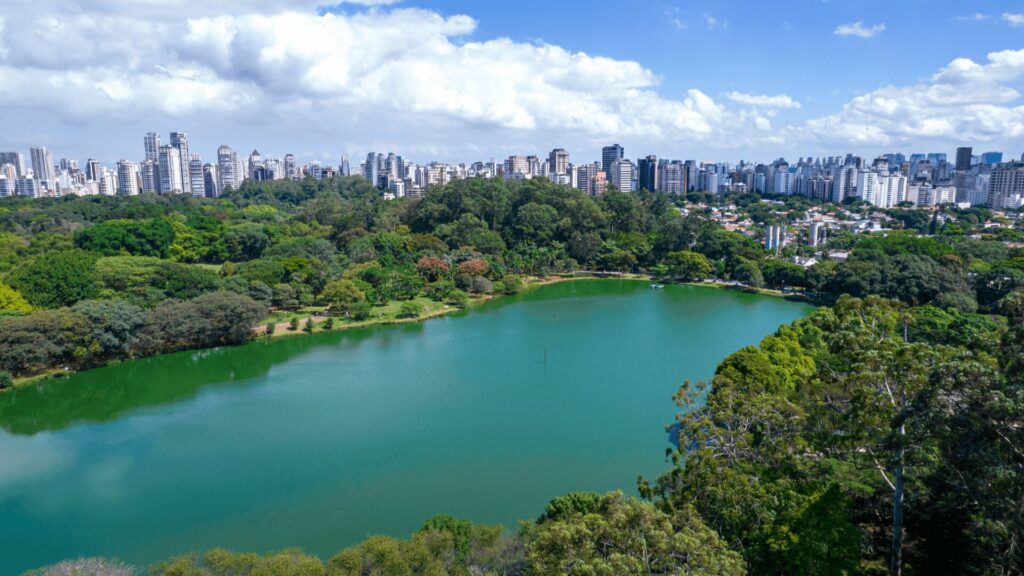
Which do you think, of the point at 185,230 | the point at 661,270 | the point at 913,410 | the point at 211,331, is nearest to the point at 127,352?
the point at 211,331

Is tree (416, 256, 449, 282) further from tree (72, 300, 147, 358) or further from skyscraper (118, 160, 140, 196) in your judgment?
skyscraper (118, 160, 140, 196)

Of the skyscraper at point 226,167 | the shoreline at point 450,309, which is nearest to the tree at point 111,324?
the shoreline at point 450,309

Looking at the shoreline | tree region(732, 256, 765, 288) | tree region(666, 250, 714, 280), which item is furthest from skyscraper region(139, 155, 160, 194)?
tree region(732, 256, 765, 288)

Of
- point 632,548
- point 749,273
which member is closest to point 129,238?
point 749,273

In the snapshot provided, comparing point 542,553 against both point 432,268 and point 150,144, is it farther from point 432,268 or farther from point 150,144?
point 150,144

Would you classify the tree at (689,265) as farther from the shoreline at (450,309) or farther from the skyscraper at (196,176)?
the skyscraper at (196,176)

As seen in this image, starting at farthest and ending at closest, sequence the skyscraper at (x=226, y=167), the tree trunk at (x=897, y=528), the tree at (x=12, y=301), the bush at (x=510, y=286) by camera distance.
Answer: the skyscraper at (x=226, y=167), the bush at (x=510, y=286), the tree at (x=12, y=301), the tree trunk at (x=897, y=528)

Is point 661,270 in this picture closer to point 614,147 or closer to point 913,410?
point 913,410
